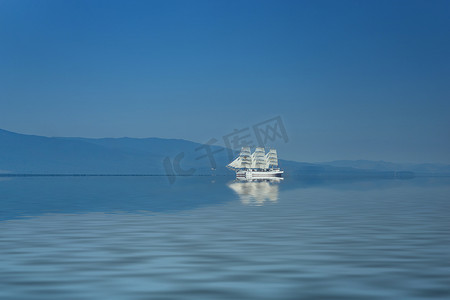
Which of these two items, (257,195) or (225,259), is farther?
(257,195)

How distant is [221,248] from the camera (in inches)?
822

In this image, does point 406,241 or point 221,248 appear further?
point 406,241

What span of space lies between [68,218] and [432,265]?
24.5 metres

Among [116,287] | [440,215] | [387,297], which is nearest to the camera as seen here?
[387,297]

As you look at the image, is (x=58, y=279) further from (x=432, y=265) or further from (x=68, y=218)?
(x=68, y=218)

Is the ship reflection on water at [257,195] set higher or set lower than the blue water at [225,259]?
higher

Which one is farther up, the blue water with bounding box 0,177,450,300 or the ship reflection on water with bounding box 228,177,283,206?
the ship reflection on water with bounding box 228,177,283,206

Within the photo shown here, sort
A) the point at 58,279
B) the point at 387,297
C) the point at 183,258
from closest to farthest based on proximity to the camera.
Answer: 1. the point at 387,297
2. the point at 58,279
3. the point at 183,258

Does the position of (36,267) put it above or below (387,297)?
above

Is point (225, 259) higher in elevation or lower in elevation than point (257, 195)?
A: lower

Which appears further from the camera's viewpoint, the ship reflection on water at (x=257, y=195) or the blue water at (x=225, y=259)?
the ship reflection on water at (x=257, y=195)

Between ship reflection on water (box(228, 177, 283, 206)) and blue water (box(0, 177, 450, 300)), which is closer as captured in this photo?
blue water (box(0, 177, 450, 300))

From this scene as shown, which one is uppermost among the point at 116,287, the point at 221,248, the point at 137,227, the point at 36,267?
the point at 137,227

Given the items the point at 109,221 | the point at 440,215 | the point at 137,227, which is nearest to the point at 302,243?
the point at 137,227
